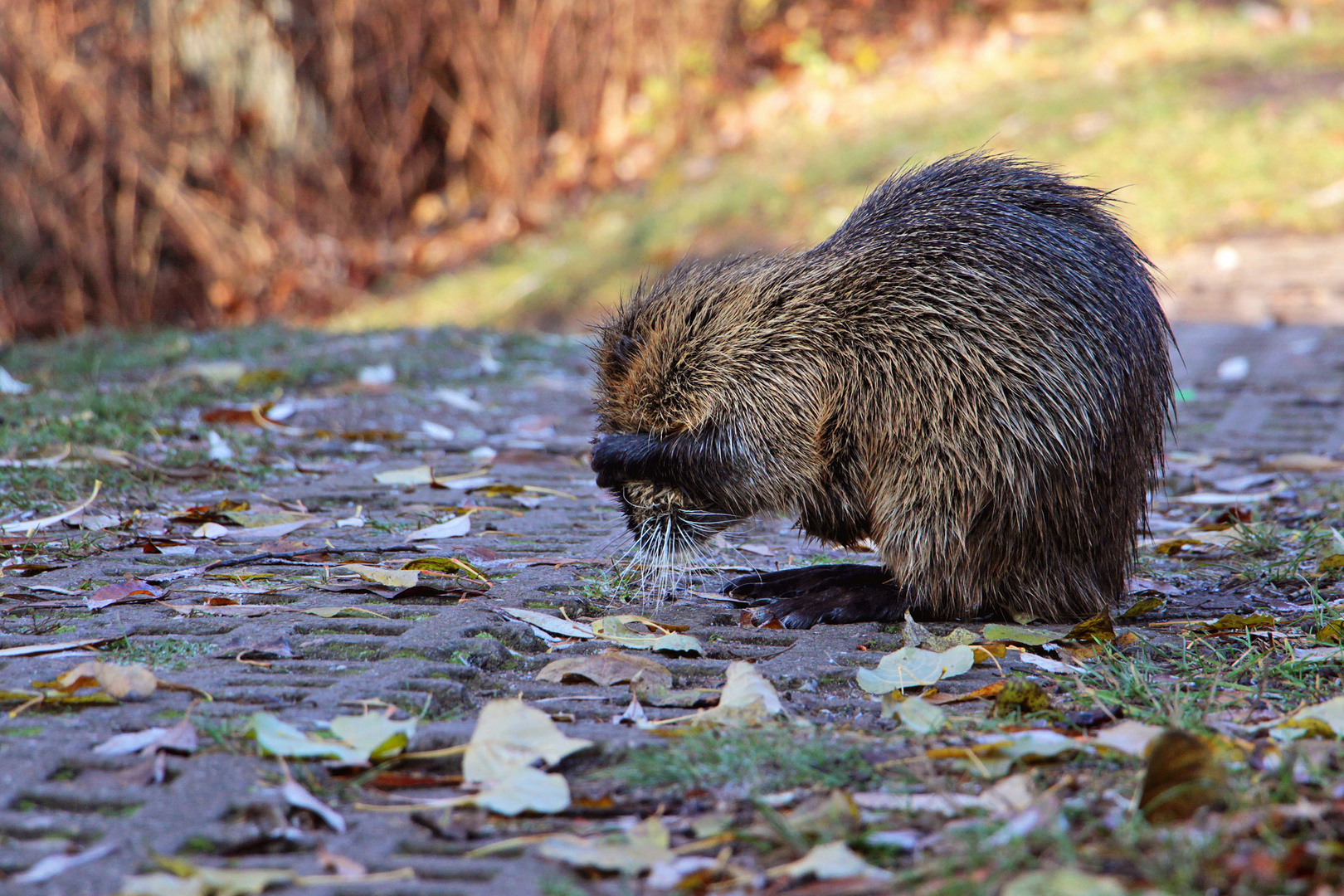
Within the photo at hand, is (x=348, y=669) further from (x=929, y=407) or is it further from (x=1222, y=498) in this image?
(x=1222, y=498)

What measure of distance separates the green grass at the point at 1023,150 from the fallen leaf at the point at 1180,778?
6.08m

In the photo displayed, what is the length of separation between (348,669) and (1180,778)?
55.5 inches

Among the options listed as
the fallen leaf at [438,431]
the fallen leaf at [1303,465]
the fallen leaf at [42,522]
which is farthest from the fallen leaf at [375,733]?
the fallen leaf at [1303,465]

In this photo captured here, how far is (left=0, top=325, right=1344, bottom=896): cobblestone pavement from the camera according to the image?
5.33ft

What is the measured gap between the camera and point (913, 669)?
91.7 inches

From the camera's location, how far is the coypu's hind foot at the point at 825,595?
9.25 ft

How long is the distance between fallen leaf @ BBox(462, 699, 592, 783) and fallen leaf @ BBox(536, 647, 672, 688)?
337mm

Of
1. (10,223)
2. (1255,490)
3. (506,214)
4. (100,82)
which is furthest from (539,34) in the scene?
(1255,490)

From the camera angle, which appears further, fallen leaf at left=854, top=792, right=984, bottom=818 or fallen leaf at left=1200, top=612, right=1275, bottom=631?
fallen leaf at left=1200, top=612, right=1275, bottom=631

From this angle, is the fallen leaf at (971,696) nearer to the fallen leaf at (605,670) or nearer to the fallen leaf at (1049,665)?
the fallen leaf at (1049,665)

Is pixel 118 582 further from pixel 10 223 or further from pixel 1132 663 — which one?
pixel 10 223

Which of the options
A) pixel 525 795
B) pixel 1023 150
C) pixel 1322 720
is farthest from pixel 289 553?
pixel 1023 150

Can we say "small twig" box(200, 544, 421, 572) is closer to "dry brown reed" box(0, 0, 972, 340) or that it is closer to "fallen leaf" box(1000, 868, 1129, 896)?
"fallen leaf" box(1000, 868, 1129, 896)

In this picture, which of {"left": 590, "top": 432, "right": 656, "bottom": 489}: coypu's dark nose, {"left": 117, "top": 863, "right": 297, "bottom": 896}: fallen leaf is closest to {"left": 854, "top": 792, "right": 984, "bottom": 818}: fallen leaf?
{"left": 117, "top": 863, "right": 297, "bottom": 896}: fallen leaf
